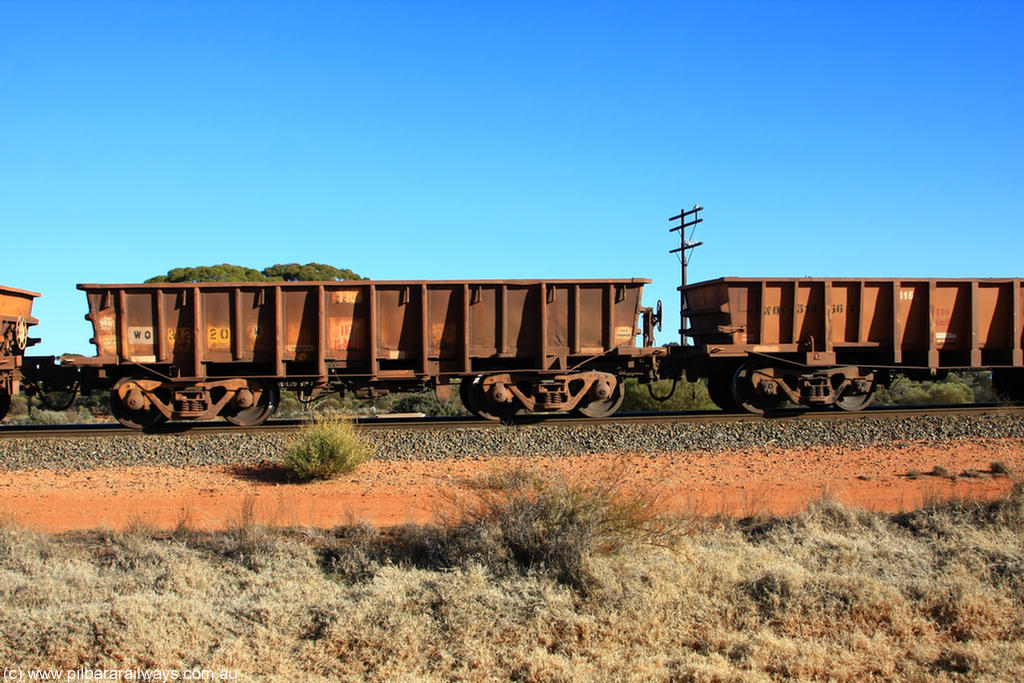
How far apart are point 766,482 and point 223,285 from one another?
9837mm

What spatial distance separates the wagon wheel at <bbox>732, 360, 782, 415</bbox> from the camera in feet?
48.0

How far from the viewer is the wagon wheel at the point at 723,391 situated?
15.5 meters

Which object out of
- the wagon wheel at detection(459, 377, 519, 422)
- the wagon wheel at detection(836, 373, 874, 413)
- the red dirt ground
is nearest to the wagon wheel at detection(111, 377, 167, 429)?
the red dirt ground

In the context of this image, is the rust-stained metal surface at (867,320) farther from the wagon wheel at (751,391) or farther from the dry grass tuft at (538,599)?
the dry grass tuft at (538,599)

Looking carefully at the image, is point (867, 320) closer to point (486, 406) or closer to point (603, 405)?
point (603, 405)

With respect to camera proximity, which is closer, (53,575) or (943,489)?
(53,575)

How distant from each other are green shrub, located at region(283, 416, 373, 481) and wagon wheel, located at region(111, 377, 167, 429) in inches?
175

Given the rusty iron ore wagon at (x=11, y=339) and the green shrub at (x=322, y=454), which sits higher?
the rusty iron ore wagon at (x=11, y=339)

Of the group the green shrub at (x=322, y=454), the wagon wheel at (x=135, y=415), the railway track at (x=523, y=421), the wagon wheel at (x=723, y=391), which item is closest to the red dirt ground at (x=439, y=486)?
the green shrub at (x=322, y=454)

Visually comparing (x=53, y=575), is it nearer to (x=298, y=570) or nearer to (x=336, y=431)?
(x=298, y=570)

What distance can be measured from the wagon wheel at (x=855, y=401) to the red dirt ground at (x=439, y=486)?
115 inches

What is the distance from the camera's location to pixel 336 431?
10.5m

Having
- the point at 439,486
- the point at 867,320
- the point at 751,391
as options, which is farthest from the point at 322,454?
the point at 867,320

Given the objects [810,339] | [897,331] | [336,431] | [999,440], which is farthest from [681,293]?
[336,431]
